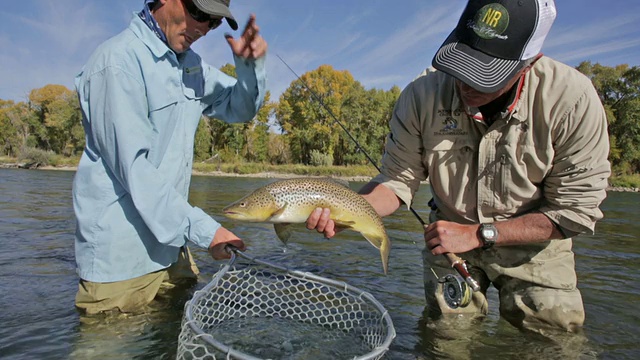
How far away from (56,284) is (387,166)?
381cm

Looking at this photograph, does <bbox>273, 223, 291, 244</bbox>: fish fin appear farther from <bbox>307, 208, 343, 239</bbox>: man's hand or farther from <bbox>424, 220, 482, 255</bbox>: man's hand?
<bbox>424, 220, 482, 255</bbox>: man's hand

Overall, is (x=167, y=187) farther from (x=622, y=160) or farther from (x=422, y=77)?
(x=622, y=160)

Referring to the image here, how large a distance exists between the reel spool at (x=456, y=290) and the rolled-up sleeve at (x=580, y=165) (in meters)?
0.75

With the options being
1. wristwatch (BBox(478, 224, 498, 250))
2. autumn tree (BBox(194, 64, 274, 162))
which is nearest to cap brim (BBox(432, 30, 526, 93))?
wristwatch (BBox(478, 224, 498, 250))

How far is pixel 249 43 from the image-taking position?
11.8 feet

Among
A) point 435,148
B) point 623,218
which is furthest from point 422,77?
point 623,218

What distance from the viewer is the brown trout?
3.08 meters

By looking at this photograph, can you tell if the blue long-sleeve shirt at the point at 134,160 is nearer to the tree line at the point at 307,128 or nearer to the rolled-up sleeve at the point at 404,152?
the rolled-up sleeve at the point at 404,152

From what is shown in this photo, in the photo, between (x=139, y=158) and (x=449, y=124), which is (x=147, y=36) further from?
(x=449, y=124)

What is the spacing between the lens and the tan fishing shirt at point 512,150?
274 cm

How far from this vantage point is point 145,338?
3.32 m

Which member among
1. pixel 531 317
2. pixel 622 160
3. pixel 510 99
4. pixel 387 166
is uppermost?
pixel 622 160

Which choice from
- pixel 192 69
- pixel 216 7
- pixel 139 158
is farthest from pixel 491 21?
pixel 139 158

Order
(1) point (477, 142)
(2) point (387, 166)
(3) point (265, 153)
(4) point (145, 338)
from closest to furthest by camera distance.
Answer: (1) point (477, 142) < (4) point (145, 338) < (2) point (387, 166) < (3) point (265, 153)
